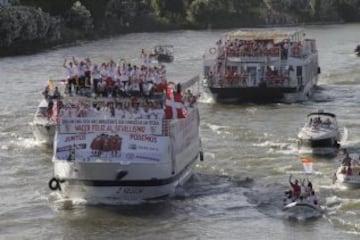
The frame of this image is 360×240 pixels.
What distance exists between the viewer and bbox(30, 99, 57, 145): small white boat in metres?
55.2

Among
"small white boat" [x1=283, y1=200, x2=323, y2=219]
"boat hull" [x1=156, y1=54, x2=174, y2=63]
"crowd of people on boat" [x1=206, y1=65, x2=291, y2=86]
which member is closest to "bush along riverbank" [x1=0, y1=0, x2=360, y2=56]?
"boat hull" [x1=156, y1=54, x2=174, y2=63]

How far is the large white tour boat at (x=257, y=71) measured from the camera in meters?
73.9

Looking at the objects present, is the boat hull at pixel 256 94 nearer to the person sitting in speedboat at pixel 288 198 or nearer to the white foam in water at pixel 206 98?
the white foam in water at pixel 206 98

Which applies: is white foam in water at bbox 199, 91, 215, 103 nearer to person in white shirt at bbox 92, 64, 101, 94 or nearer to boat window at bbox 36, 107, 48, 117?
boat window at bbox 36, 107, 48, 117

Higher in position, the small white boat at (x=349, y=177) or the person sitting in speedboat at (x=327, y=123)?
the person sitting in speedboat at (x=327, y=123)

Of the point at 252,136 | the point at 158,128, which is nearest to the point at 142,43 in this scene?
the point at 252,136

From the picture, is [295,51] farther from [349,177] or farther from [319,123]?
[349,177]

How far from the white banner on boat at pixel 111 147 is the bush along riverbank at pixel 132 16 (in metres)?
74.5

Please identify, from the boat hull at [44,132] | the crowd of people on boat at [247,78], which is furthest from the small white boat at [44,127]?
the crowd of people on boat at [247,78]

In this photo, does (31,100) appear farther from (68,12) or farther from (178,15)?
(178,15)

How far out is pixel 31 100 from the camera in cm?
7456

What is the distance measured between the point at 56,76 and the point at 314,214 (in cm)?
5300

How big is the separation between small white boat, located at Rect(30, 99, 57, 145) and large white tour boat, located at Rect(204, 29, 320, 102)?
66.2ft

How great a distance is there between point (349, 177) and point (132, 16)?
399 feet
